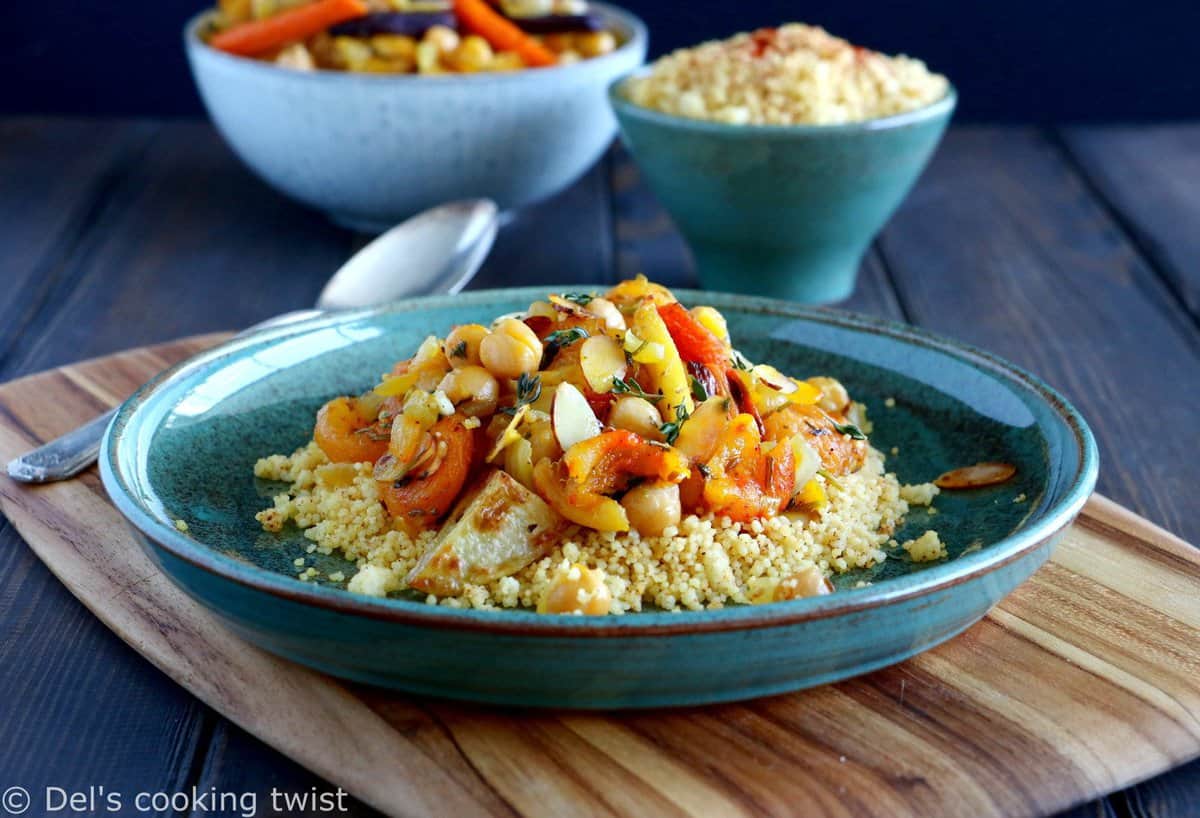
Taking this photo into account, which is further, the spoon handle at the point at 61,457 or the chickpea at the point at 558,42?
the chickpea at the point at 558,42

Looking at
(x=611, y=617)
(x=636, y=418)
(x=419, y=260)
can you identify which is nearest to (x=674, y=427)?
(x=636, y=418)

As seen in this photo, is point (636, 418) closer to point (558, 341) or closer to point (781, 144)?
point (558, 341)

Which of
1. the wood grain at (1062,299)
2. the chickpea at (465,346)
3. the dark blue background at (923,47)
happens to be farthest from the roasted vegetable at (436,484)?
the dark blue background at (923,47)

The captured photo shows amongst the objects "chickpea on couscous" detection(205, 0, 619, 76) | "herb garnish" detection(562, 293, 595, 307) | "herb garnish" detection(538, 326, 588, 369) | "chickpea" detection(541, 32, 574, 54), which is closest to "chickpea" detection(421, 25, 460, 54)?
"chickpea on couscous" detection(205, 0, 619, 76)

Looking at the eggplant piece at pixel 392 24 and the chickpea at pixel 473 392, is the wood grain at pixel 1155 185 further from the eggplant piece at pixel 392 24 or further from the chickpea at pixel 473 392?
the chickpea at pixel 473 392

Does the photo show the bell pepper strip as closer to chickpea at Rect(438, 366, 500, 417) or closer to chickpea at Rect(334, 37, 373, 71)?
chickpea at Rect(438, 366, 500, 417)

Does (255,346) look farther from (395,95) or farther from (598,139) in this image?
(598,139)
